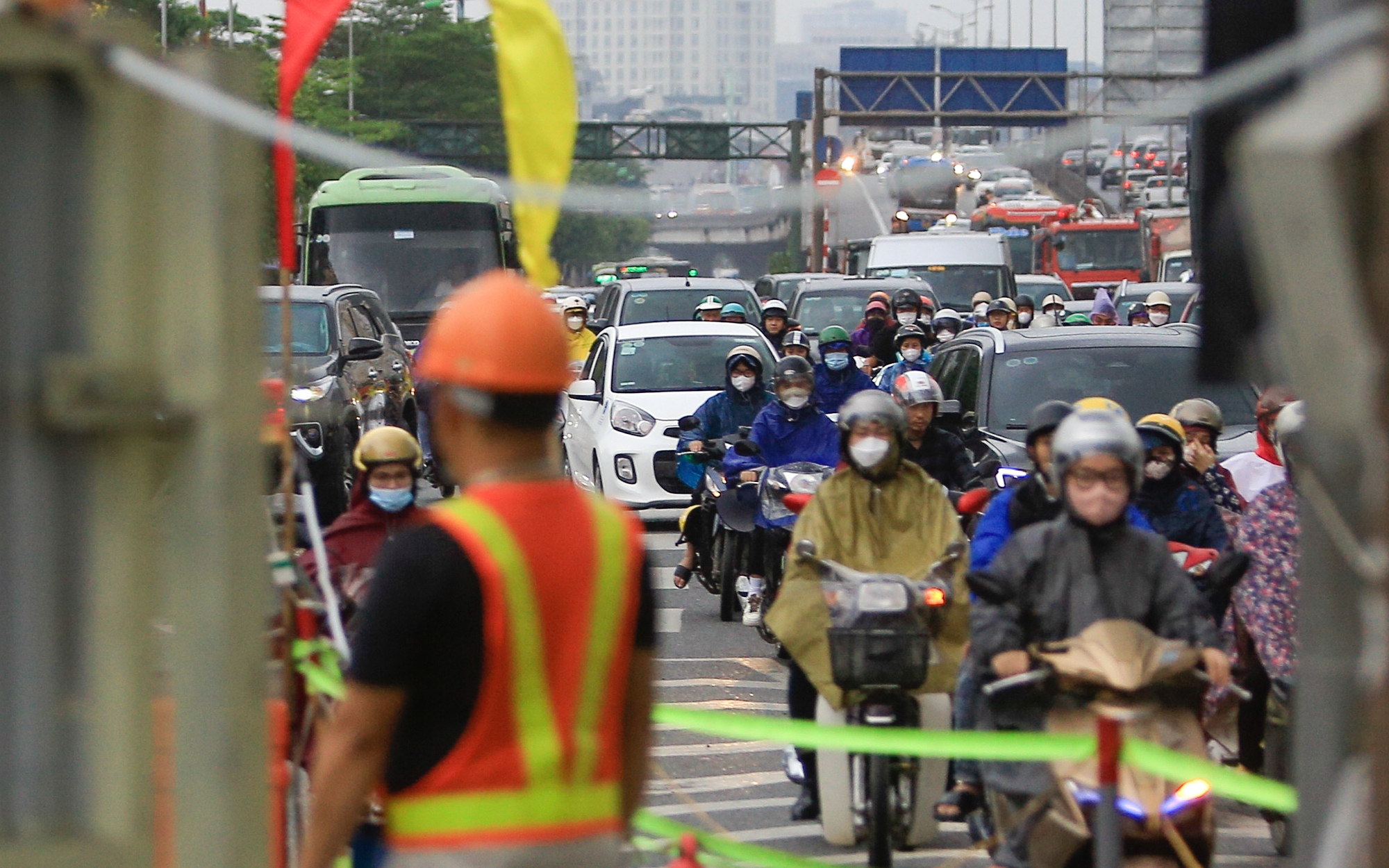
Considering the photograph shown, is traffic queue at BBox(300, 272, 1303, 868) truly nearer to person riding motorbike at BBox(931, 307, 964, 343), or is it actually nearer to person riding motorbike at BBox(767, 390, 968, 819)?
person riding motorbike at BBox(767, 390, 968, 819)

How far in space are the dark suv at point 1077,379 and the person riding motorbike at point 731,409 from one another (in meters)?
1.30

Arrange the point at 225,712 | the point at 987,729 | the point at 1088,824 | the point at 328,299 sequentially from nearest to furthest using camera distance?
the point at 225,712
the point at 1088,824
the point at 987,729
the point at 328,299

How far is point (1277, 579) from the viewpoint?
7168mm

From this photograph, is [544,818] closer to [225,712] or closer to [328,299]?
[225,712]

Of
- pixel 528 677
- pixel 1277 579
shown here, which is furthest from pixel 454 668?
pixel 1277 579

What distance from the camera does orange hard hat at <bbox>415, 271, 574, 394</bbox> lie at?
3207 mm

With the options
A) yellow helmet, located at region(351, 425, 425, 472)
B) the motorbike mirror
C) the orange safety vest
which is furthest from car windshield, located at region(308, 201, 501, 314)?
the orange safety vest

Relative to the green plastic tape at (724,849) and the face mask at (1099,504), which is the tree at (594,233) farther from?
the green plastic tape at (724,849)

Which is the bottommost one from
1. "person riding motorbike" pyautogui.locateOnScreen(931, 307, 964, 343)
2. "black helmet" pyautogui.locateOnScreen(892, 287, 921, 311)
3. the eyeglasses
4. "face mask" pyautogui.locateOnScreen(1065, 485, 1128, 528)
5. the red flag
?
"face mask" pyautogui.locateOnScreen(1065, 485, 1128, 528)

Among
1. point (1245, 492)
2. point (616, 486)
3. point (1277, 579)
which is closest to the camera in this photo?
point (1277, 579)

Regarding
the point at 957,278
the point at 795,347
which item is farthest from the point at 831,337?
the point at 957,278

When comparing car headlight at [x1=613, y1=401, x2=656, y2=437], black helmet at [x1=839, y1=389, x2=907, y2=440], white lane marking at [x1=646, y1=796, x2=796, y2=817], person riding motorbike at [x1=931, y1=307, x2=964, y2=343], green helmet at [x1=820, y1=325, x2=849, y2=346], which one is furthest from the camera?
person riding motorbike at [x1=931, y1=307, x2=964, y2=343]

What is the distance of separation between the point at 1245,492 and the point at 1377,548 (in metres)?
7.29

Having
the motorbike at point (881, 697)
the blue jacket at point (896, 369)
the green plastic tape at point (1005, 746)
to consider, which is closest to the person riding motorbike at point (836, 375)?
the blue jacket at point (896, 369)
